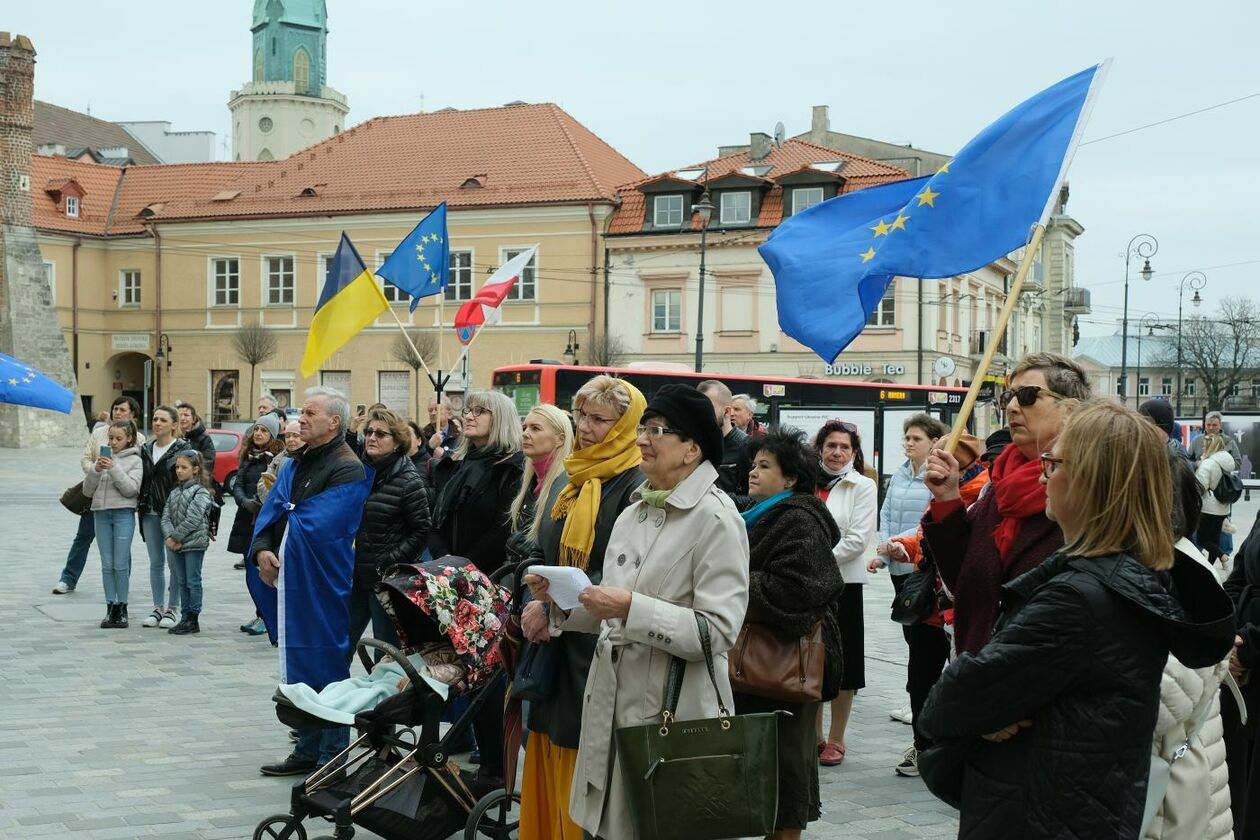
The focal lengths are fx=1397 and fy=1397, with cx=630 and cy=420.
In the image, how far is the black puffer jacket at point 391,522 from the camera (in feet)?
25.7

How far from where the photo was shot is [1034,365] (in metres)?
4.77

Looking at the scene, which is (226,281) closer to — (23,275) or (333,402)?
(23,275)

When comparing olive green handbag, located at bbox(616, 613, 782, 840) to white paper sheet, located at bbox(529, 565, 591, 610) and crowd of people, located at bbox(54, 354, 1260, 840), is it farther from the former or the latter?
white paper sheet, located at bbox(529, 565, 591, 610)

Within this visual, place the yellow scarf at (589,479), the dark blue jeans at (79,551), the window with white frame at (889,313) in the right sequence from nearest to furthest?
the yellow scarf at (589,479)
the dark blue jeans at (79,551)
the window with white frame at (889,313)

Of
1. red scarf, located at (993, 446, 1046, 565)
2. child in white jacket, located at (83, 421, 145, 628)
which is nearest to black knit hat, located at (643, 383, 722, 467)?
red scarf, located at (993, 446, 1046, 565)

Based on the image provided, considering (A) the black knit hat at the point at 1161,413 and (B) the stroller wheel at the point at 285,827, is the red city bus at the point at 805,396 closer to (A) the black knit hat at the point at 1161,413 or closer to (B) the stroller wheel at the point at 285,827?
(A) the black knit hat at the point at 1161,413

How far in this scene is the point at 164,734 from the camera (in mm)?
8102

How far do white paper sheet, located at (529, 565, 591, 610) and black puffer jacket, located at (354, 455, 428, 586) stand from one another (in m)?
3.52

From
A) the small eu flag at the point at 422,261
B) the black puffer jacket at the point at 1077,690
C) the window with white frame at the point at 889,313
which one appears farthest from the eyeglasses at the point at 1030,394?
the window with white frame at the point at 889,313

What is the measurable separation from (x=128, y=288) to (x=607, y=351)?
22.0m

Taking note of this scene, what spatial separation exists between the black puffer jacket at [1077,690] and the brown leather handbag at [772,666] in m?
2.10

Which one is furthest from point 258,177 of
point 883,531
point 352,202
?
point 883,531

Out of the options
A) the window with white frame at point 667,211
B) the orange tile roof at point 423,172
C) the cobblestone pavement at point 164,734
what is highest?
the orange tile roof at point 423,172

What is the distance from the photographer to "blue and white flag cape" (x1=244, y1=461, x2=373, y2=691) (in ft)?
24.3
